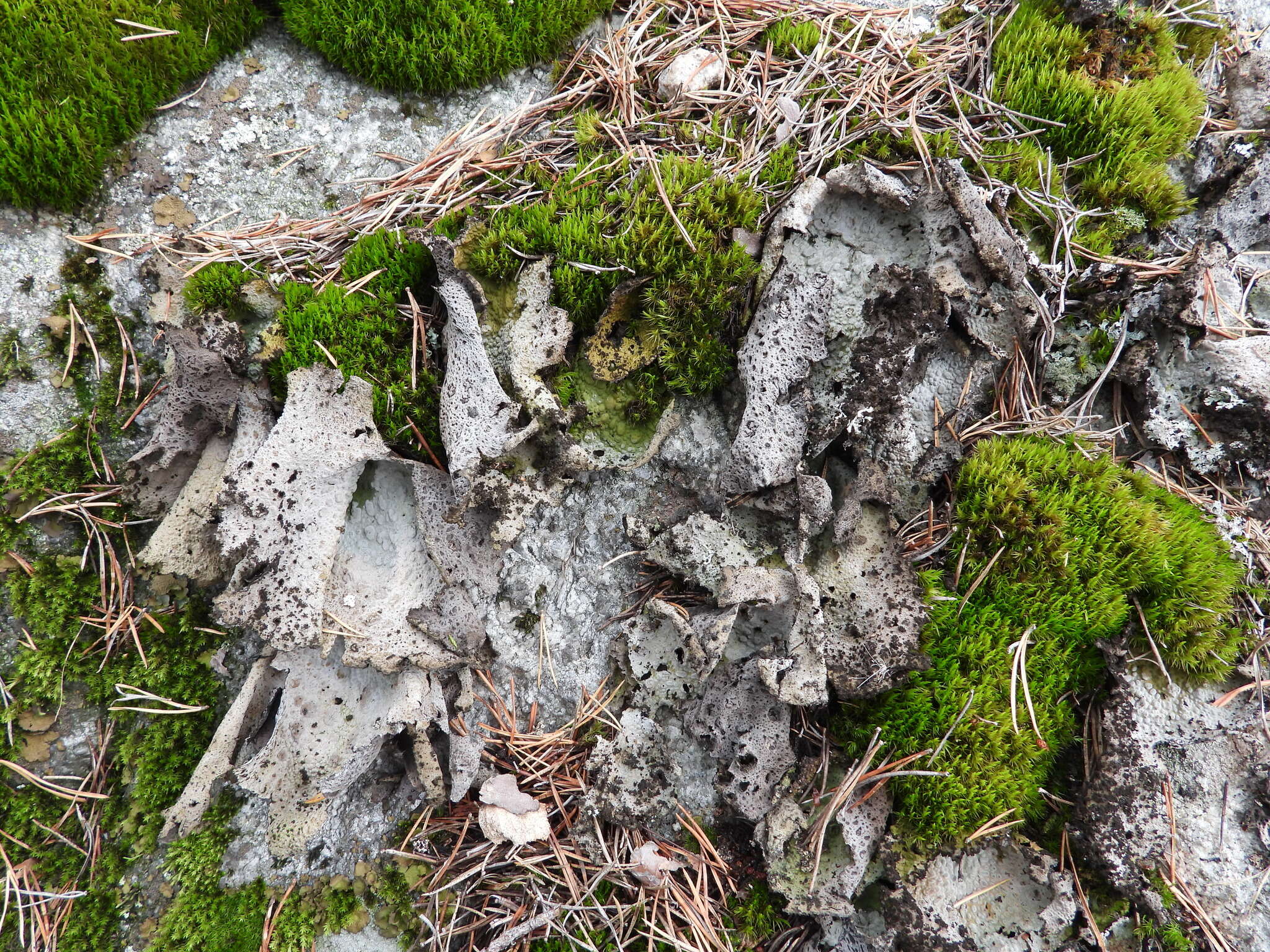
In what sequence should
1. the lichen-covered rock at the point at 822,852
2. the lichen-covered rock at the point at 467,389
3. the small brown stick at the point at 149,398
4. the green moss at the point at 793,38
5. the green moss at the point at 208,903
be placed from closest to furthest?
the lichen-covered rock at the point at 822,852 → the lichen-covered rock at the point at 467,389 → the green moss at the point at 208,903 → the small brown stick at the point at 149,398 → the green moss at the point at 793,38

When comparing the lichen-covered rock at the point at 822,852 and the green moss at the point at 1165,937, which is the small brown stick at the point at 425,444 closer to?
the lichen-covered rock at the point at 822,852

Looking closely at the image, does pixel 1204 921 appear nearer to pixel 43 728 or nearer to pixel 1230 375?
pixel 1230 375

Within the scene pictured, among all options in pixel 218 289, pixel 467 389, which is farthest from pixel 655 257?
pixel 218 289

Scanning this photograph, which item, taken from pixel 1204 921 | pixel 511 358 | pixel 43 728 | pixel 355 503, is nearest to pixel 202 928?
pixel 43 728

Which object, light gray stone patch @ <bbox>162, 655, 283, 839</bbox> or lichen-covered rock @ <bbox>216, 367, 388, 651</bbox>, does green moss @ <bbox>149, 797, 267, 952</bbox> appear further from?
lichen-covered rock @ <bbox>216, 367, 388, 651</bbox>

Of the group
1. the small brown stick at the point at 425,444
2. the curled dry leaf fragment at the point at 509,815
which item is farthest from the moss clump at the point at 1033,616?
the small brown stick at the point at 425,444

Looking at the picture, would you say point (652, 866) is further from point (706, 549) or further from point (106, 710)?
point (106, 710)
